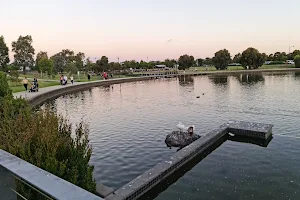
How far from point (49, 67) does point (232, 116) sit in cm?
4133

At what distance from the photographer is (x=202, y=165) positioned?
8.88m

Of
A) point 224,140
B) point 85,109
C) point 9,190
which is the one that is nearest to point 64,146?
point 9,190

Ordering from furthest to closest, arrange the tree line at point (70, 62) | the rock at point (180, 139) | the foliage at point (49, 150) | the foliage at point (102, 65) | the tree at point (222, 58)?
the tree at point (222, 58) → the foliage at point (102, 65) → the tree line at point (70, 62) → the rock at point (180, 139) → the foliage at point (49, 150)

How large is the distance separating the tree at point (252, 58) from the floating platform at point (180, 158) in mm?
73359

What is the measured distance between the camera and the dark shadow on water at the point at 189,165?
710cm

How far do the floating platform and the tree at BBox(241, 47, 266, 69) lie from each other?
241ft

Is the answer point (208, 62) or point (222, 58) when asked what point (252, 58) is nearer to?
point (222, 58)

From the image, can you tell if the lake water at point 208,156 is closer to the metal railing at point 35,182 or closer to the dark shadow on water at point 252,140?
the dark shadow on water at point 252,140

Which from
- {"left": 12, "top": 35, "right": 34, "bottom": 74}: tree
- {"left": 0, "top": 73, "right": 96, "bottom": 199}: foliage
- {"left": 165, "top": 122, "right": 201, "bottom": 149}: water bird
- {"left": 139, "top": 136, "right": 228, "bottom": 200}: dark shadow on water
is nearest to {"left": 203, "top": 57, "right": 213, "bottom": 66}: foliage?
{"left": 12, "top": 35, "right": 34, "bottom": 74}: tree

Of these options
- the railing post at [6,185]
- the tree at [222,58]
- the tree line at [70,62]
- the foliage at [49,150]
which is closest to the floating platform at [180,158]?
the foliage at [49,150]

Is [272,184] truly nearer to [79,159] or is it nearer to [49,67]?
[79,159]

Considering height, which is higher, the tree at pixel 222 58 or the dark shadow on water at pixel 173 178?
the tree at pixel 222 58

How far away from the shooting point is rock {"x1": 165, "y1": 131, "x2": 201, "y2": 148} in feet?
35.4

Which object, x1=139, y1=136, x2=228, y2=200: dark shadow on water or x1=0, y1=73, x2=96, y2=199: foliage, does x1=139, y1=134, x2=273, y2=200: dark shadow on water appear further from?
x1=0, y1=73, x2=96, y2=199: foliage
